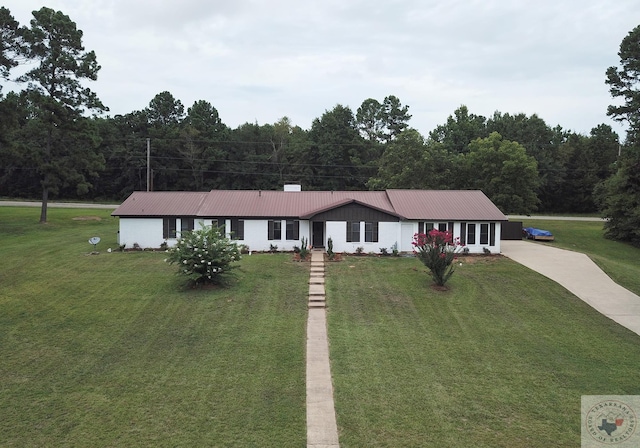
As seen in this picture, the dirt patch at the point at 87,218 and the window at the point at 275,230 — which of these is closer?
the window at the point at 275,230

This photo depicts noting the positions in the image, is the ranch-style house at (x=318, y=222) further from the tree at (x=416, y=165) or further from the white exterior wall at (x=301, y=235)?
the tree at (x=416, y=165)

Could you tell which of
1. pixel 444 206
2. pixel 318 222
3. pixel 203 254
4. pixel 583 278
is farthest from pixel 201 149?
pixel 583 278

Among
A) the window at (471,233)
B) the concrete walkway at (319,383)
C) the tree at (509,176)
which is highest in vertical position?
the tree at (509,176)

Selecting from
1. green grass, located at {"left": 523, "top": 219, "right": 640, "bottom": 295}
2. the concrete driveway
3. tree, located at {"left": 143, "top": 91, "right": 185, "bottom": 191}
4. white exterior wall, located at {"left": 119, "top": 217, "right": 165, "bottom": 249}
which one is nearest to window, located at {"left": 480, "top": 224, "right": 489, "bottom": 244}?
the concrete driveway

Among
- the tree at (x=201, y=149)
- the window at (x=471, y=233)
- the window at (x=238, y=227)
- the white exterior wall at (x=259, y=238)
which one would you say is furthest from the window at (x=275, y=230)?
the tree at (x=201, y=149)

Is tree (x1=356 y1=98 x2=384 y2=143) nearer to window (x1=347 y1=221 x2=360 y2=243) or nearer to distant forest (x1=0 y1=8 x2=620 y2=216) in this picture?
distant forest (x1=0 y1=8 x2=620 y2=216)

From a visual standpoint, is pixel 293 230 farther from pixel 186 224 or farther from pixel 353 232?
pixel 186 224

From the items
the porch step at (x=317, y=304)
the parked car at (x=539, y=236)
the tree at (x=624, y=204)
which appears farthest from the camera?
the tree at (x=624, y=204)

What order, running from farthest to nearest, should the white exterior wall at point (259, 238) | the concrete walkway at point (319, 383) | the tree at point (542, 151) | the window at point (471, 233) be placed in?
the tree at point (542, 151), the white exterior wall at point (259, 238), the window at point (471, 233), the concrete walkway at point (319, 383)
